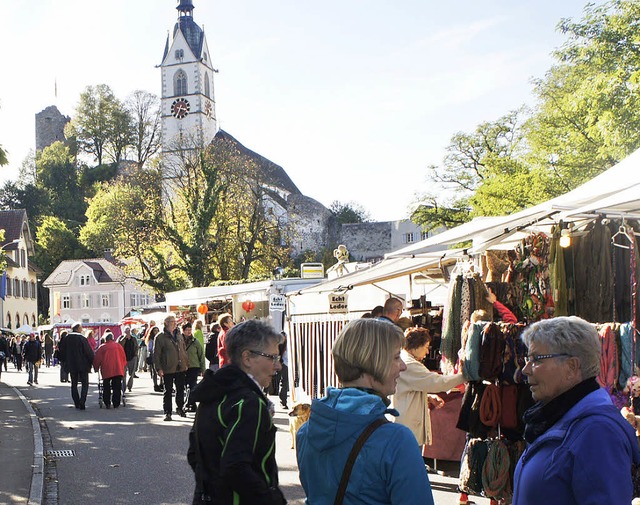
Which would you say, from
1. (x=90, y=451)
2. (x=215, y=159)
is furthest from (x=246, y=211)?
(x=90, y=451)

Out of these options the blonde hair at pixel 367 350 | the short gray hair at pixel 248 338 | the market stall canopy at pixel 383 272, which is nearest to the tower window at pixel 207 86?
the market stall canopy at pixel 383 272

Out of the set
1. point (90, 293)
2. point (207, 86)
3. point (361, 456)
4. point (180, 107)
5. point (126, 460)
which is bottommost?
point (126, 460)

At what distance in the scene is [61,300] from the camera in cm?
8256

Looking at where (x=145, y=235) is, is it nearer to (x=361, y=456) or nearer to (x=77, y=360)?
(x=77, y=360)

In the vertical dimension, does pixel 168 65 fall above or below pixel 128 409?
above

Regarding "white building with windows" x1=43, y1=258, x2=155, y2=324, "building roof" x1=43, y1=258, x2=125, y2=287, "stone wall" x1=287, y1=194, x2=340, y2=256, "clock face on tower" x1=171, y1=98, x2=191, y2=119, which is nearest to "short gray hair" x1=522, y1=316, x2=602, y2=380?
"stone wall" x1=287, y1=194, x2=340, y2=256

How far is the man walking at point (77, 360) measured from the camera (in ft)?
57.8

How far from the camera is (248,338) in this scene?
3.83 meters

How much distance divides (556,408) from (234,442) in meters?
1.28

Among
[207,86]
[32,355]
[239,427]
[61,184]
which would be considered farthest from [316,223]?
[239,427]

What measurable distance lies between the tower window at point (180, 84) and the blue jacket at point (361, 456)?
316ft

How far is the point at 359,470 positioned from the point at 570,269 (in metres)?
4.32

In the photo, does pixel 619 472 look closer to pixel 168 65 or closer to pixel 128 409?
pixel 128 409

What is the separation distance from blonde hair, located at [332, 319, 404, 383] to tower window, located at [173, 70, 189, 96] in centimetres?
9627
